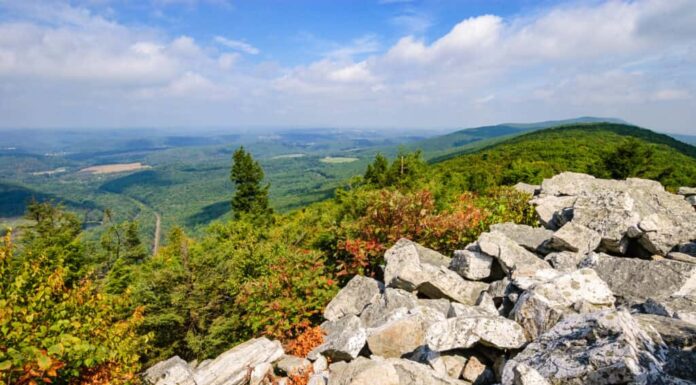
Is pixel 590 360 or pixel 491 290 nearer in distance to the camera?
pixel 590 360

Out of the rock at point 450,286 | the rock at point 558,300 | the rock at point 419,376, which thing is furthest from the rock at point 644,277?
the rock at point 419,376

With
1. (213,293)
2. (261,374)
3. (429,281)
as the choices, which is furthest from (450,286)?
(213,293)

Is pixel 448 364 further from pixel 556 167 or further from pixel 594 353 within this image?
pixel 556 167

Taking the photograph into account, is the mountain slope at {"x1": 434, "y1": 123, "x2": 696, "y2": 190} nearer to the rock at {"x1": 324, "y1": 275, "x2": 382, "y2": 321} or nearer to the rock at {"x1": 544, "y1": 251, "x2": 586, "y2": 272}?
the rock at {"x1": 544, "y1": 251, "x2": 586, "y2": 272}

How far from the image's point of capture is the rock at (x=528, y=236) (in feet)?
28.6

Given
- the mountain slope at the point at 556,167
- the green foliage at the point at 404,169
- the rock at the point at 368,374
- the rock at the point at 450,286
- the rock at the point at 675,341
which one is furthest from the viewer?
the mountain slope at the point at 556,167

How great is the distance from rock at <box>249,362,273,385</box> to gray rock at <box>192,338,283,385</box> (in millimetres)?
113

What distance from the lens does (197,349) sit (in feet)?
27.9

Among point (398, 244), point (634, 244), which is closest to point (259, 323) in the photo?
point (398, 244)

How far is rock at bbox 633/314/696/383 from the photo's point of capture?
12.0ft

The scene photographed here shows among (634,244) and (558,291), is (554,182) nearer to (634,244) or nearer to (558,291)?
(634,244)

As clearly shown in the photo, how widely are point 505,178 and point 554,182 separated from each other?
15731mm

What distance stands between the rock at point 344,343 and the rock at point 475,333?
1552 mm

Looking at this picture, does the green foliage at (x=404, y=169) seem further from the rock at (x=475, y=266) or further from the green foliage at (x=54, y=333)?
the green foliage at (x=54, y=333)
